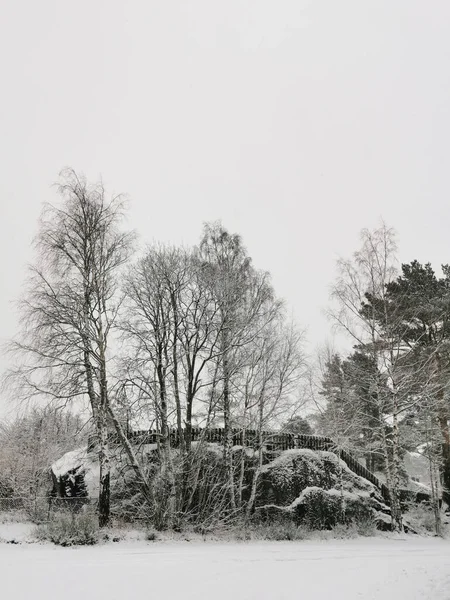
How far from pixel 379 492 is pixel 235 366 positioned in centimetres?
1118

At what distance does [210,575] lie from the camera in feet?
28.3

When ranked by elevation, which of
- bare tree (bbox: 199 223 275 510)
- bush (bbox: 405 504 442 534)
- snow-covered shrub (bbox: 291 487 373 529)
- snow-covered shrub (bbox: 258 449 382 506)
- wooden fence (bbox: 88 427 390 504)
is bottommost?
bush (bbox: 405 504 442 534)

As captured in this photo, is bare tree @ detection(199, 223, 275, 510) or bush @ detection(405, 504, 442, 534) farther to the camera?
bush @ detection(405, 504, 442, 534)

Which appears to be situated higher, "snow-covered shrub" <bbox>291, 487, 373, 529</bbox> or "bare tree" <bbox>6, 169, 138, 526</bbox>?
"bare tree" <bbox>6, 169, 138, 526</bbox>

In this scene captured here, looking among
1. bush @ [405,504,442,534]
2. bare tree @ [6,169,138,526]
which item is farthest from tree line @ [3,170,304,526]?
bush @ [405,504,442,534]

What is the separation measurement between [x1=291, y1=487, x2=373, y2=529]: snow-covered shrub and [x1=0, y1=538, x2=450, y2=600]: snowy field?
300 inches

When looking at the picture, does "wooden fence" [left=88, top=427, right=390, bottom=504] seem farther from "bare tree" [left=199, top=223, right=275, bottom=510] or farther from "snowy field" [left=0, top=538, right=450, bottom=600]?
"snowy field" [left=0, top=538, right=450, bottom=600]

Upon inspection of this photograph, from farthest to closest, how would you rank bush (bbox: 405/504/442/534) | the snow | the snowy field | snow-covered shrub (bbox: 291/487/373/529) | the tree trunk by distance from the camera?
bush (bbox: 405/504/442/534) < snow-covered shrub (bbox: 291/487/373/529) < the snow < the tree trunk < the snowy field

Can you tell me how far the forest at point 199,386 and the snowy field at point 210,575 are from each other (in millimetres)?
4877

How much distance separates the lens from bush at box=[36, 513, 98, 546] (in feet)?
42.7

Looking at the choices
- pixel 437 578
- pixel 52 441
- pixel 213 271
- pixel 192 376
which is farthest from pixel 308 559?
pixel 52 441

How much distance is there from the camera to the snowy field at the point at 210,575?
746 centimetres

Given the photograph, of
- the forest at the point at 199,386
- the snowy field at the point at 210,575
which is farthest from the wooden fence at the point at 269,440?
the snowy field at the point at 210,575

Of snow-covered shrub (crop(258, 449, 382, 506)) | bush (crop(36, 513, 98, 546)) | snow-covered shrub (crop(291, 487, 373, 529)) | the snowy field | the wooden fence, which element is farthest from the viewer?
snow-covered shrub (crop(258, 449, 382, 506))
